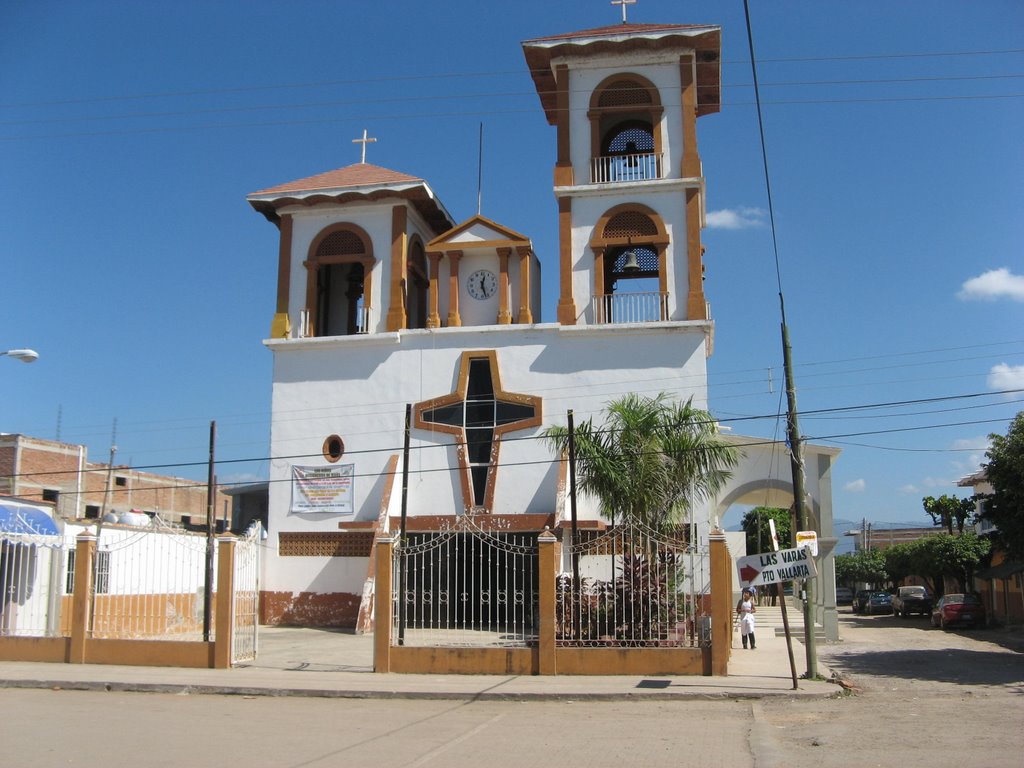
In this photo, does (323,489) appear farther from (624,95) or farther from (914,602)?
(914,602)

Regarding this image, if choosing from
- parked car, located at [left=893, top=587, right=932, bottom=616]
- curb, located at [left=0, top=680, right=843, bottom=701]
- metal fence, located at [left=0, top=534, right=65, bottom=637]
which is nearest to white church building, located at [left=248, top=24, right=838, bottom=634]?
metal fence, located at [left=0, top=534, right=65, bottom=637]

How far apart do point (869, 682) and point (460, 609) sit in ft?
23.1

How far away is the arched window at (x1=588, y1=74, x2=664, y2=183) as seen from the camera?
28141mm

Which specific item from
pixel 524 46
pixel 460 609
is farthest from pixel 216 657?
pixel 524 46

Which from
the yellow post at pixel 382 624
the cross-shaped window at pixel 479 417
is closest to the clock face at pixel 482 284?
the cross-shaped window at pixel 479 417

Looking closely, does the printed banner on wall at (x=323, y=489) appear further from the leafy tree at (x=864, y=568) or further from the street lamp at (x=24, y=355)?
the leafy tree at (x=864, y=568)

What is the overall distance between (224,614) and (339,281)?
55.0 ft

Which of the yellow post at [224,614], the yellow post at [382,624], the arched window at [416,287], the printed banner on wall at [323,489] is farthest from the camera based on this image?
the arched window at [416,287]

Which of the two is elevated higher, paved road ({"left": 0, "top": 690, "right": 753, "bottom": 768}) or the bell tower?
the bell tower

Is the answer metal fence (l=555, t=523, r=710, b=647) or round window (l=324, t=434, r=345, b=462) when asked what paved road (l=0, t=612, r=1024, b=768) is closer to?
metal fence (l=555, t=523, r=710, b=647)

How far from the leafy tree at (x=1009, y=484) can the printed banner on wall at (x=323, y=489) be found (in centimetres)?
1642

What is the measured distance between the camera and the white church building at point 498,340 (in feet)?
88.2

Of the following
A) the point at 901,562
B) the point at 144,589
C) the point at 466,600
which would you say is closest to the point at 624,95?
the point at 466,600

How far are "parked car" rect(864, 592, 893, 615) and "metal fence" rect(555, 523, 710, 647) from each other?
37254 millimetres
